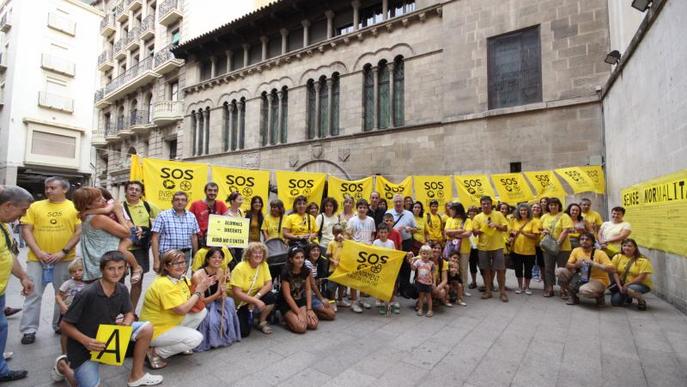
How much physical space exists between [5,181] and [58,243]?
3434 centimetres

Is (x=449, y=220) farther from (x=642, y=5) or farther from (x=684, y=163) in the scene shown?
(x=642, y=5)

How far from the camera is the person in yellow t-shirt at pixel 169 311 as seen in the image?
3518 mm

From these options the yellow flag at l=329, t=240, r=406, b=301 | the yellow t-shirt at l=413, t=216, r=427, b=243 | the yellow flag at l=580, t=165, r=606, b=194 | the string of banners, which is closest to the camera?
the yellow flag at l=329, t=240, r=406, b=301

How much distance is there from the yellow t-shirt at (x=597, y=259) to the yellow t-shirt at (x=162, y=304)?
6.51 metres

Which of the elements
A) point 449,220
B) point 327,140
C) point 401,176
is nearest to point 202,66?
point 327,140

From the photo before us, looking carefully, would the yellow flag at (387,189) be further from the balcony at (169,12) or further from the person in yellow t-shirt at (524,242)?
the balcony at (169,12)

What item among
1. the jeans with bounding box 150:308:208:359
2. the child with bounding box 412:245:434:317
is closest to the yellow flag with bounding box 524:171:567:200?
the child with bounding box 412:245:434:317

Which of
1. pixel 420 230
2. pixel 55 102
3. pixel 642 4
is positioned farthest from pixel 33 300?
pixel 55 102

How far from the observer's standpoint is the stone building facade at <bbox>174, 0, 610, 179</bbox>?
1107cm

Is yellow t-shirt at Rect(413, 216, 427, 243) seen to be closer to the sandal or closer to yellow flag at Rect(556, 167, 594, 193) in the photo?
the sandal

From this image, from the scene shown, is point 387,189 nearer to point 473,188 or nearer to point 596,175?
point 473,188

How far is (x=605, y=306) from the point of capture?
6086mm

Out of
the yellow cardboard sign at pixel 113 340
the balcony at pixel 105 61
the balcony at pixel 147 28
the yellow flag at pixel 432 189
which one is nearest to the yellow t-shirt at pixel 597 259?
the yellow flag at pixel 432 189

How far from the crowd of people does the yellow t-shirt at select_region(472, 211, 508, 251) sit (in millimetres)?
21
